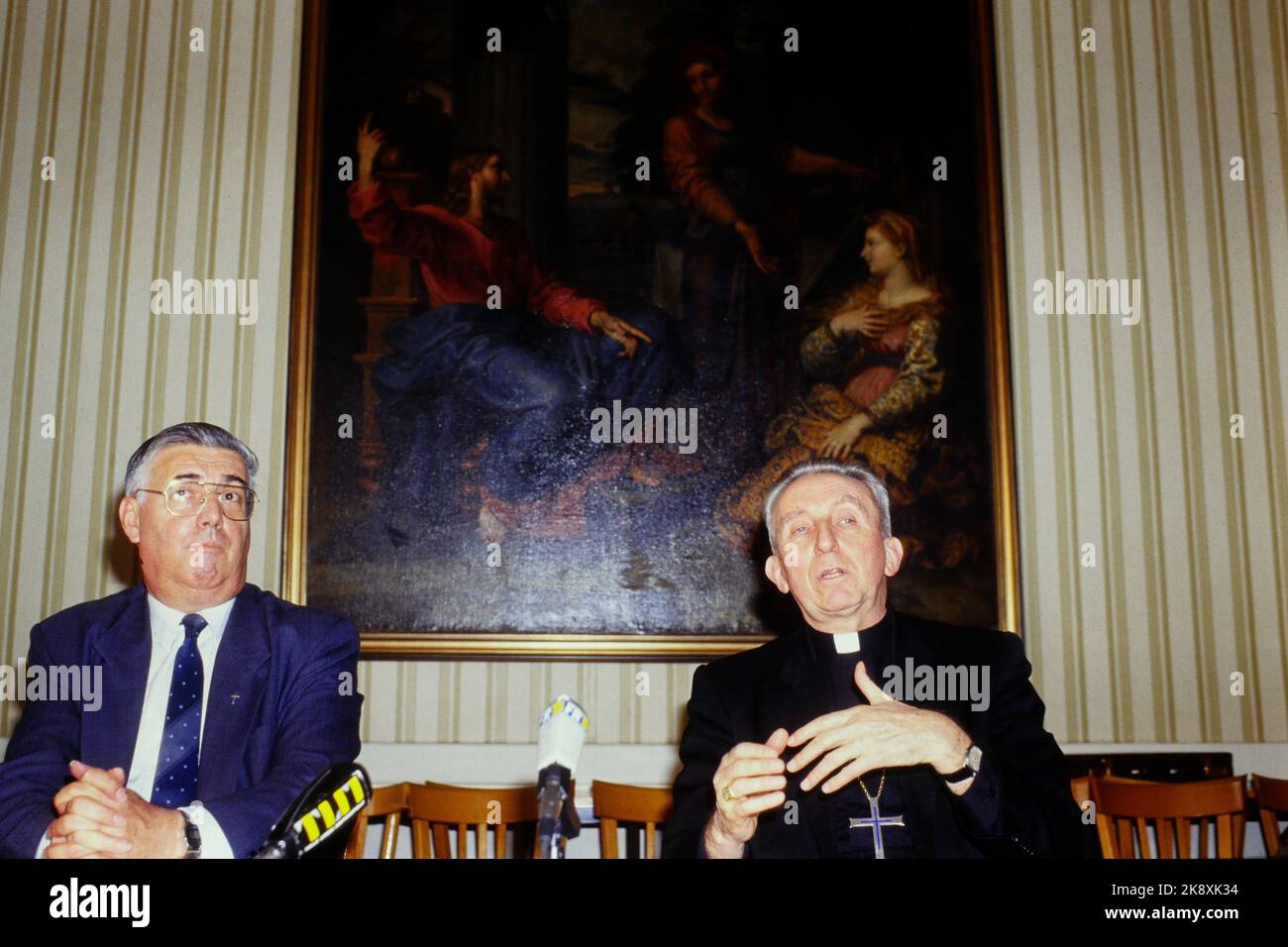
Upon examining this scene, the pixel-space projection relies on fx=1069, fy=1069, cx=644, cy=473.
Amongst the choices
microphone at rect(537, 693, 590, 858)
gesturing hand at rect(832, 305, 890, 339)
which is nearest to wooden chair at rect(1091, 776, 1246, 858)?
gesturing hand at rect(832, 305, 890, 339)

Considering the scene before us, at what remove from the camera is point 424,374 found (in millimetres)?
4781

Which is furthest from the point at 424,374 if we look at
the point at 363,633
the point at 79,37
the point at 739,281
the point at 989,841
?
the point at 989,841

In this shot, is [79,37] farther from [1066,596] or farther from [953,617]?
[1066,596]

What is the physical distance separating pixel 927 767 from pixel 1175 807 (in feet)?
4.93

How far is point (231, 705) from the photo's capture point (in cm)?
262

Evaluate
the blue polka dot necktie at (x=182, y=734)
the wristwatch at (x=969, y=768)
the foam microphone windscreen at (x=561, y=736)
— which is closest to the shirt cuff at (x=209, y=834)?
the blue polka dot necktie at (x=182, y=734)

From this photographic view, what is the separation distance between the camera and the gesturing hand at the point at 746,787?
2119 mm

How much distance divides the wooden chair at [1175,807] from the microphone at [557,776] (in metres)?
2.86

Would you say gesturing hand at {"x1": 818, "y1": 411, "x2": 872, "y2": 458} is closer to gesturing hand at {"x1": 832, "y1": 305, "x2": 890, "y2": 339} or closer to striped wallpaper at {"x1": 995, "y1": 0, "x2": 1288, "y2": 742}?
gesturing hand at {"x1": 832, "y1": 305, "x2": 890, "y2": 339}

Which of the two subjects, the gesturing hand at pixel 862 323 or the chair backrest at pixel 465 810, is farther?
the gesturing hand at pixel 862 323

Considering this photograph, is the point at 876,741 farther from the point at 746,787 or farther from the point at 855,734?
the point at 746,787

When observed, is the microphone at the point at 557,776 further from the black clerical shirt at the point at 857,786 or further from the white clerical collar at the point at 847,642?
the white clerical collar at the point at 847,642

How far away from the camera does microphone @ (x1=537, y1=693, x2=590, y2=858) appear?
4.57 ft

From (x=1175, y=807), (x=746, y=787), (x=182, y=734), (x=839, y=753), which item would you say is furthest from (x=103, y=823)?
(x=1175, y=807)
